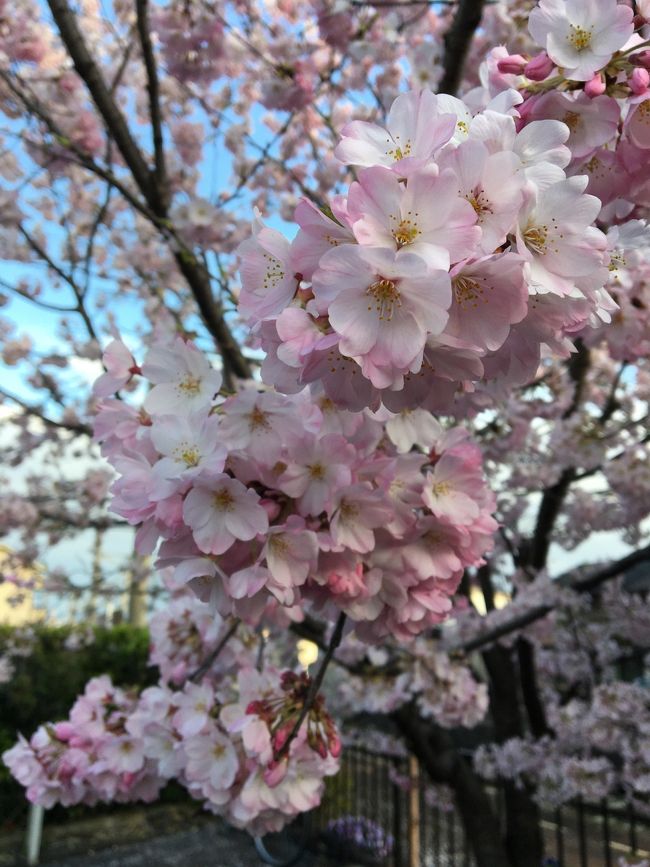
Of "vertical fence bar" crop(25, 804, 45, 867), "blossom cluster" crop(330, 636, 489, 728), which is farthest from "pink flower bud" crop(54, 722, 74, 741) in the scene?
"vertical fence bar" crop(25, 804, 45, 867)

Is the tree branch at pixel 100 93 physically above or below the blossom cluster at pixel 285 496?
above

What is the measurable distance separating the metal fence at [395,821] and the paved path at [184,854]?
1.61 ft

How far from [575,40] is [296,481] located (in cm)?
63

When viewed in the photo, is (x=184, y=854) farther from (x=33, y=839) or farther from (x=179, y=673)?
(x=179, y=673)

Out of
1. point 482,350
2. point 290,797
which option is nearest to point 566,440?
point 290,797

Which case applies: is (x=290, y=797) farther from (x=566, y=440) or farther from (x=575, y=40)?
(x=566, y=440)

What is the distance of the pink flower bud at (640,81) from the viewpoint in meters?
0.65

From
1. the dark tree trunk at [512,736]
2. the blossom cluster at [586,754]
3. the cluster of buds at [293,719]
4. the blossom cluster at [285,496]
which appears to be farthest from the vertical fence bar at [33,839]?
the blossom cluster at [285,496]

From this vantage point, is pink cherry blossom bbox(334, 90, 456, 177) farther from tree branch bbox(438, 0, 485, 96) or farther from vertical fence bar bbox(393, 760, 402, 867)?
vertical fence bar bbox(393, 760, 402, 867)

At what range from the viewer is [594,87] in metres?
0.65

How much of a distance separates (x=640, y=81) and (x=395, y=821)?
4.94m

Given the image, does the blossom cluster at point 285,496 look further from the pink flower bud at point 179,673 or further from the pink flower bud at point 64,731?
the pink flower bud at point 64,731

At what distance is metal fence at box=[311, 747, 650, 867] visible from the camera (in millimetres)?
4305

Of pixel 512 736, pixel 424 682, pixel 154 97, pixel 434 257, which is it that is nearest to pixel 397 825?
pixel 512 736
